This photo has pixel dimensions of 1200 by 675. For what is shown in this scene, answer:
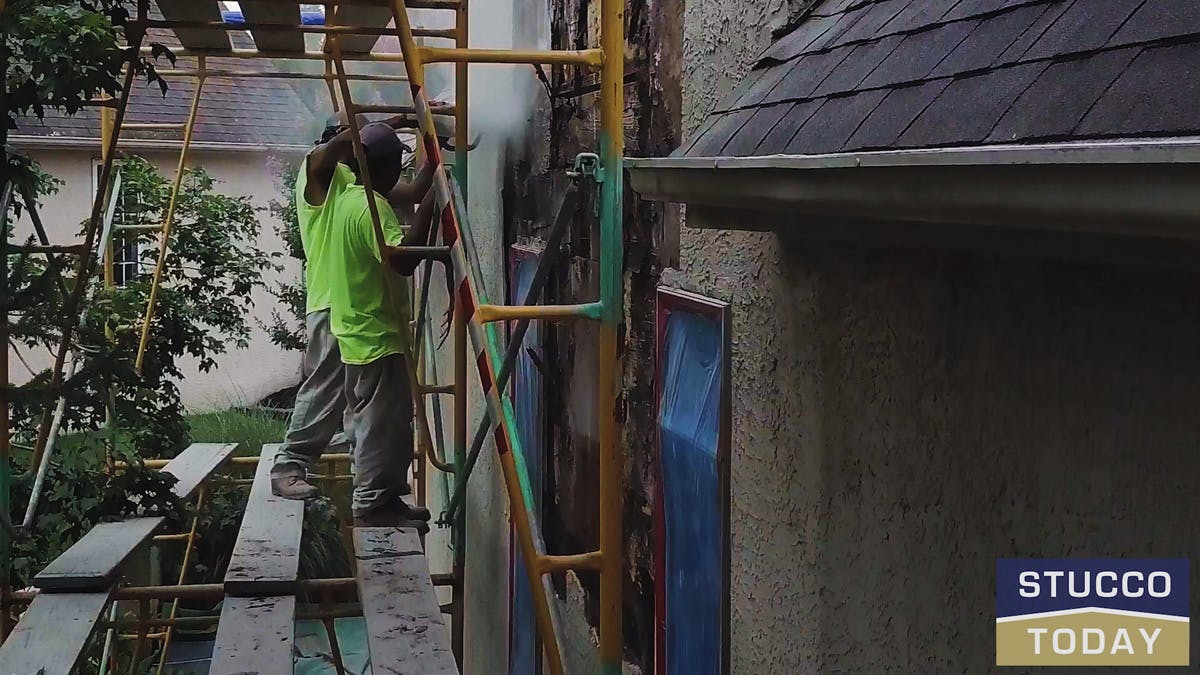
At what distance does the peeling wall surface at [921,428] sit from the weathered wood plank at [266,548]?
6.34 ft

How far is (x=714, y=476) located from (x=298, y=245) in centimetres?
1019

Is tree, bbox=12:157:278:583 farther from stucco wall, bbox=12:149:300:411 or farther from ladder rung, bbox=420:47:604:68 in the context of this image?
stucco wall, bbox=12:149:300:411

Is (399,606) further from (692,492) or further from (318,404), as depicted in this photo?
(318,404)

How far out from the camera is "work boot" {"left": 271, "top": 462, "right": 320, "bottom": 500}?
5199mm

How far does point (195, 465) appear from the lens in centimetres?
582

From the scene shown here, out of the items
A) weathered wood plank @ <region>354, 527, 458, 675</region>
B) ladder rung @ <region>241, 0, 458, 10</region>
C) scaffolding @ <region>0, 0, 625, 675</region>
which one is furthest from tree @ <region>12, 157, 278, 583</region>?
ladder rung @ <region>241, 0, 458, 10</region>

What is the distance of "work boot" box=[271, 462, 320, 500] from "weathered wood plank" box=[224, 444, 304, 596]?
0.04 metres

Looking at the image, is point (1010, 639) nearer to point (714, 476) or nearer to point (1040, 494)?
point (1040, 494)

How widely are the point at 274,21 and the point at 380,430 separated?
5.53 feet

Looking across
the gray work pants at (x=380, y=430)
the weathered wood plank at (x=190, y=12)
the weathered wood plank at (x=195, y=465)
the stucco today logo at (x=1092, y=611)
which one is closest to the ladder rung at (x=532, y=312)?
the stucco today logo at (x=1092, y=611)

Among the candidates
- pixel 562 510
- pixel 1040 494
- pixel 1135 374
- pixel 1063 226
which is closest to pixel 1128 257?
pixel 1063 226

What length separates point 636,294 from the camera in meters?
3.56

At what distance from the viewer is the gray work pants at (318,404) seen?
5.39 m

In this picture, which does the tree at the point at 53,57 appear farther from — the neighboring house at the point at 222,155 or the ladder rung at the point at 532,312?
the neighboring house at the point at 222,155
